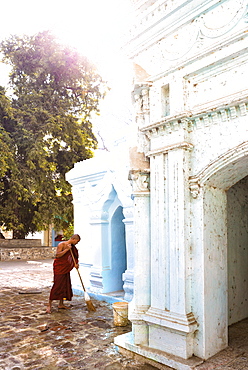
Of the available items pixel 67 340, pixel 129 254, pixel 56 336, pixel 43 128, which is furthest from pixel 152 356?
pixel 43 128

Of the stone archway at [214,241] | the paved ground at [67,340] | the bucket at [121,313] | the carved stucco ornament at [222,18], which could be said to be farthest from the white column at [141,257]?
the carved stucco ornament at [222,18]

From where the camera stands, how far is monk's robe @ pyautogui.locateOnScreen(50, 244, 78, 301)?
657 centimetres

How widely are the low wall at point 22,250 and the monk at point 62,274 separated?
37.0 ft

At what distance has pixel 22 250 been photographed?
1753cm

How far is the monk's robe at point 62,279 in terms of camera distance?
657 cm

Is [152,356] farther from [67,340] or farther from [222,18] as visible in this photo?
[222,18]

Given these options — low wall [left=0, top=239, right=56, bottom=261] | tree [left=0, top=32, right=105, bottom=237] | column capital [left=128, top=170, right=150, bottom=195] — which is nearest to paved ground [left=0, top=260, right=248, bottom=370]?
column capital [left=128, top=170, right=150, bottom=195]

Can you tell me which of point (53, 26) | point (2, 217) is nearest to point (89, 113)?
point (53, 26)

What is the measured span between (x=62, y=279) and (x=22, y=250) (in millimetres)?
11726

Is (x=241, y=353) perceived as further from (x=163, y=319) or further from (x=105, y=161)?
(x=105, y=161)

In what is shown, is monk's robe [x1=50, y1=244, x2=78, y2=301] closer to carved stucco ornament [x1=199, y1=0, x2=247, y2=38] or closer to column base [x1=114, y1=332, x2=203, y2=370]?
column base [x1=114, y1=332, x2=203, y2=370]

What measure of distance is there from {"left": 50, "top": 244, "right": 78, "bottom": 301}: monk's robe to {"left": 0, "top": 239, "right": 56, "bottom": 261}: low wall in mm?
11305

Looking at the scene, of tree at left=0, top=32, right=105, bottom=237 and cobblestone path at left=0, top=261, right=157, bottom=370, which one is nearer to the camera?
cobblestone path at left=0, top=261, right=157, bottom=370

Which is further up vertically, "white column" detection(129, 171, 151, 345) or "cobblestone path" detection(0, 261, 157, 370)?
"white column" detection(129, 171, 151, 345)
